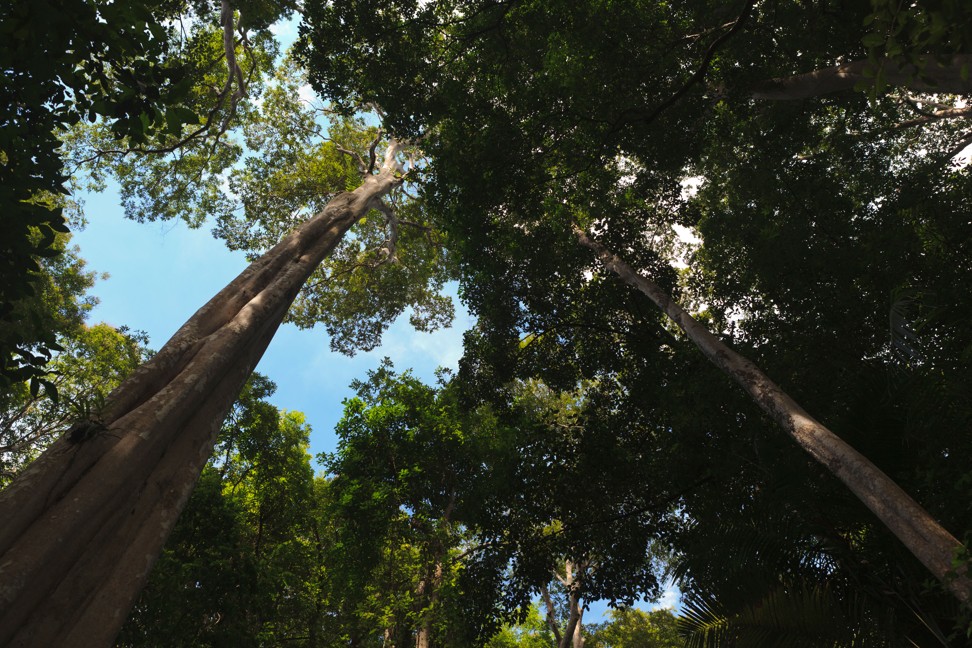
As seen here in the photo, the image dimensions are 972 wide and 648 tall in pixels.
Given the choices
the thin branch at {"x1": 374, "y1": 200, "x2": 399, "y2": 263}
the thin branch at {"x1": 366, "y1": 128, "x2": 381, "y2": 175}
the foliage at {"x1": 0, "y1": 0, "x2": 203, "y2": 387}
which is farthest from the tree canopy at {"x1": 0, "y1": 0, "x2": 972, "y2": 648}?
the thin branch at {"x1": 374, "y1": 200, "x2": 399, "y2": 263}

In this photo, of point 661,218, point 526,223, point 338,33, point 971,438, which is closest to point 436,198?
point 526,223

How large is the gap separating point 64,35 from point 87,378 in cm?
1331

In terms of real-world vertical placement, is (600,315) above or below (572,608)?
above

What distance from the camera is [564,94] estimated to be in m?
8.05

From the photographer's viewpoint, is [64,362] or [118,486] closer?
[118,486]

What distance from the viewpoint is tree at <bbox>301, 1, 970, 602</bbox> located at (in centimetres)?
732

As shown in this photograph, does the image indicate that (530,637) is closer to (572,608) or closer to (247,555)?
(572,608)

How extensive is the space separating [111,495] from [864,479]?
211 inches

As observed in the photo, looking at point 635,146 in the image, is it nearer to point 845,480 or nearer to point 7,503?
point 845,480

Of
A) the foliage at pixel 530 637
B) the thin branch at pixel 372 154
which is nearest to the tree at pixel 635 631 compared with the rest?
the foliage at pixel 530 637

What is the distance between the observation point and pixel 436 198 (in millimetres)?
9445

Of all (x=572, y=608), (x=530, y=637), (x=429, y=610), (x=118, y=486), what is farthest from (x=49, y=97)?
(x=530, y=637)

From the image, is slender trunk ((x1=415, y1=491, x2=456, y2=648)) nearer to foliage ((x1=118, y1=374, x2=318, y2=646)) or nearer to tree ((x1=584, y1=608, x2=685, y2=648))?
foliage ((x1=118, y1=374, x2=318, y2=646))

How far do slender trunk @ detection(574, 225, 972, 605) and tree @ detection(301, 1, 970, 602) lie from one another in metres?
3.15
